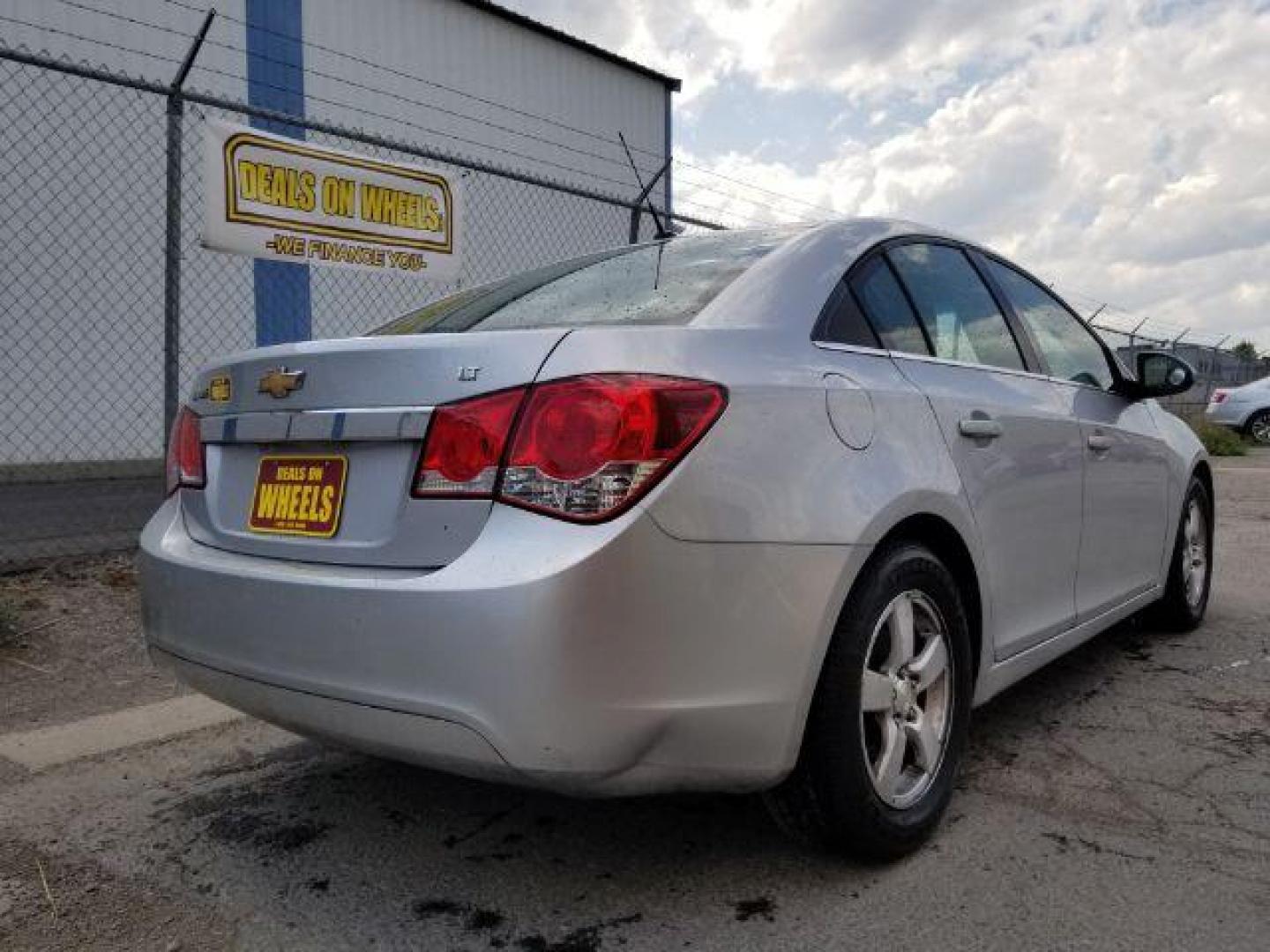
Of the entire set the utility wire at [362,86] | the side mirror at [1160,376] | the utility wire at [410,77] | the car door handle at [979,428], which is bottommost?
the car door handle at [979,428]

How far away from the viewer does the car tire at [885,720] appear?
7.17 feet

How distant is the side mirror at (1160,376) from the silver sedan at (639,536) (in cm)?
138

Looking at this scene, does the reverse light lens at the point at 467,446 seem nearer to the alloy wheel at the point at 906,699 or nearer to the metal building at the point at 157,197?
the alloy wheel at the point at 906,699

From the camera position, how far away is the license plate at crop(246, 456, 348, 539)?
216 cm

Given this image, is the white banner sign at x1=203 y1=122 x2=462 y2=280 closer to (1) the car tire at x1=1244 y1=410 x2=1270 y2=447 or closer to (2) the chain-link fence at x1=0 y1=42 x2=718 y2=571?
(2) the chain-link fence at x1=0 y1=42 x2=718 y2=571

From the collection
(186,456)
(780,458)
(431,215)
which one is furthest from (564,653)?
(431,215)

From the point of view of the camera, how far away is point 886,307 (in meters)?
2.72

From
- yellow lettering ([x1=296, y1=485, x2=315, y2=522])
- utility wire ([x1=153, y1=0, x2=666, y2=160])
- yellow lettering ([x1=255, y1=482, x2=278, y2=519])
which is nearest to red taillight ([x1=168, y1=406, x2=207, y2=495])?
yellow lettering ([x1=255, y1=482, x2=278, y2=519])

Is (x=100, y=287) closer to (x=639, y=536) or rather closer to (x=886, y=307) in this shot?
(x=886, y=307)

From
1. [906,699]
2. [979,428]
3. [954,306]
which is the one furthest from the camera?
[954,306]

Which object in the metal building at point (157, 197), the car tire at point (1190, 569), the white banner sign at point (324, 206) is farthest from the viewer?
the metal building at point (157, 197)

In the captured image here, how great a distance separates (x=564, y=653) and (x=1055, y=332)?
261 cm

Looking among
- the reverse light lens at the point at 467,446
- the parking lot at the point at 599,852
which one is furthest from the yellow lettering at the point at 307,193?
the reverse light lens at the point at 467,446

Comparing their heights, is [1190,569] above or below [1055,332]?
below
